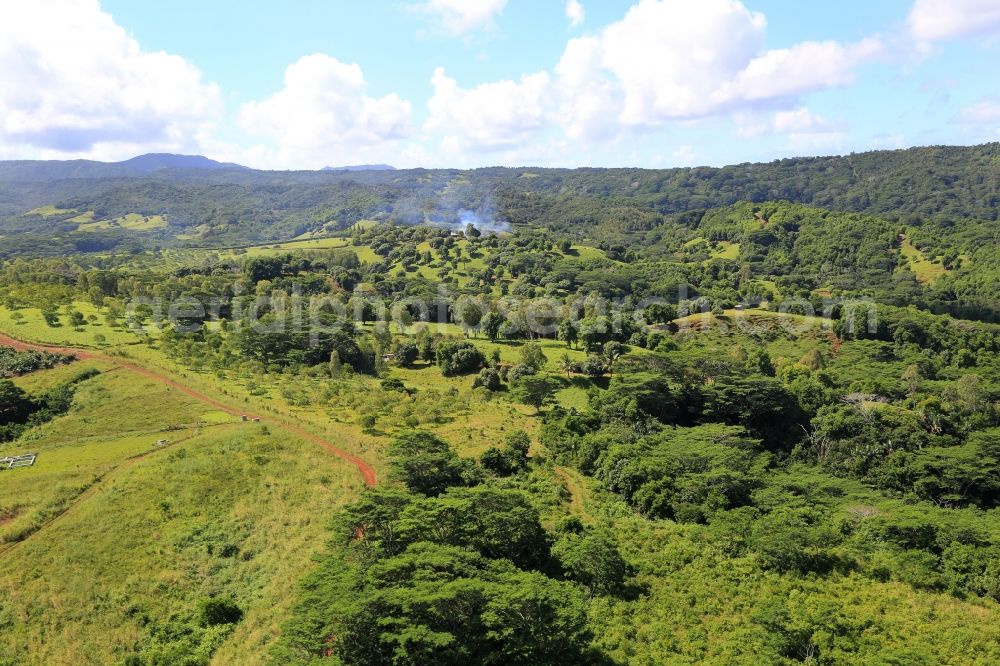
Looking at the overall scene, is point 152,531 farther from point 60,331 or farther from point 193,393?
point 60,331

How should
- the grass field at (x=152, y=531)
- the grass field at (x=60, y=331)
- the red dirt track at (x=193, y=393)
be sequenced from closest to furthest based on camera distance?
1. the grass field at (x=152, y=531)
2. the red dirt track at (x=193, y=393)
3. the grass field at (x=60, y=331)

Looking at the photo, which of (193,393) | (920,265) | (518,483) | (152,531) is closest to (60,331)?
(193,393)

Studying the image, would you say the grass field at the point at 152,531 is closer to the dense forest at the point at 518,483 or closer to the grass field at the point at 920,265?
the dense forest at the point at 518,483

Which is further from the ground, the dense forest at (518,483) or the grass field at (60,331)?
the grass field at (60,331)

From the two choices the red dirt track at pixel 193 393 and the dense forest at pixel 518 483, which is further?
the red dirt track at pixel 193 393

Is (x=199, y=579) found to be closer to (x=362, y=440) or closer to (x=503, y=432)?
(x=362, y=440)

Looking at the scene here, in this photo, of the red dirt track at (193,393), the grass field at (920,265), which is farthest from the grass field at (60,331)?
the grass field at (920,265)

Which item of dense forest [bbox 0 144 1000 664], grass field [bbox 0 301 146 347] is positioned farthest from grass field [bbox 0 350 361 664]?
grass field [bbox 0 301 146 347]

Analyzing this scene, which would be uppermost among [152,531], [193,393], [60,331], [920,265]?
[920,265]

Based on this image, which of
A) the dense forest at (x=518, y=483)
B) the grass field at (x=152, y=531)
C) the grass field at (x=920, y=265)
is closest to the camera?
the dense forest at (x=518, y=483)

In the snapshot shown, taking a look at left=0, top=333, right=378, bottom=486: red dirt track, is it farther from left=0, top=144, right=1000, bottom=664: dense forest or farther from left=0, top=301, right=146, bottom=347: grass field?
left=0, top=301, right=146, bottom=347: grass field
